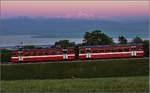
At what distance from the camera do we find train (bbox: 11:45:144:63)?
53000mm

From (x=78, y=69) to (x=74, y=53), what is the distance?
1035cm

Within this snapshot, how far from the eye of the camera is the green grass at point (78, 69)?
41.0 m

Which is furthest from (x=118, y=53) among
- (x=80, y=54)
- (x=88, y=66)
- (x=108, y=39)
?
(x=108, y=39)

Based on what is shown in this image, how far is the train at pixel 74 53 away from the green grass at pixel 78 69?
6.03 meters

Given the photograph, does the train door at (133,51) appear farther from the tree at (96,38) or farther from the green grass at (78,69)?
the tree at (96,38)

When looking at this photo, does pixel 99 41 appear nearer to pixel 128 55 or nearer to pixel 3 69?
pixel 128 55

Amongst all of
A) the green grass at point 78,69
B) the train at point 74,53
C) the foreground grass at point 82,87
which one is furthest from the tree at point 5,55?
the foreground grass at point 82,87

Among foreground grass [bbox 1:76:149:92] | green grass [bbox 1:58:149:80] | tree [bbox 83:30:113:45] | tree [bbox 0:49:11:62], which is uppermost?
tree [bbox 83:30:113:45]

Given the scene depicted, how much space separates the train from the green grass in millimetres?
6031

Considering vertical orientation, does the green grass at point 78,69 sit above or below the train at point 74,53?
below

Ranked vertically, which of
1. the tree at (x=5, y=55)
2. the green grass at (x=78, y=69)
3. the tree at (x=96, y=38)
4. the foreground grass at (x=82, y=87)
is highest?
the tree at (x=96, y=38)

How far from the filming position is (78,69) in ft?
143

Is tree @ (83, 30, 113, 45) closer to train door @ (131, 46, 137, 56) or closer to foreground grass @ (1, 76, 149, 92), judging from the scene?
train door @ (131, 46, 137, 56)

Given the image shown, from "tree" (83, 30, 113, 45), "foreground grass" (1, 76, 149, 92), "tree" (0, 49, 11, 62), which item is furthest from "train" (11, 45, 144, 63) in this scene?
"foreground grass" (1, 76, 149, 92)
